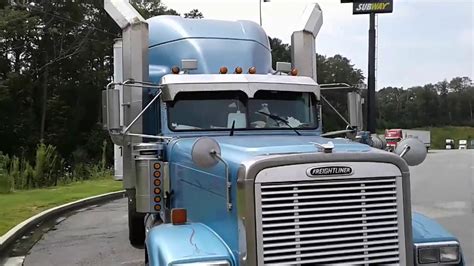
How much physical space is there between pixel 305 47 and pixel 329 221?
466 cm

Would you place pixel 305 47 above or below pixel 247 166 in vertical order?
above

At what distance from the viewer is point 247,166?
15.0ft

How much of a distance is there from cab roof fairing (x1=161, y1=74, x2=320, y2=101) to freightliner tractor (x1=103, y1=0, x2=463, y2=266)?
12 mm

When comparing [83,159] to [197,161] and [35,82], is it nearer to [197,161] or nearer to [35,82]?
[35,82]

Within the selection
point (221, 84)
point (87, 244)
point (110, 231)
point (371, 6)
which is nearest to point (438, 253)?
point (221, 84)

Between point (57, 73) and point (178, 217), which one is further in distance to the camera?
point (57, 73)

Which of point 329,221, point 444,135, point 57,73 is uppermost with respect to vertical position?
point 57,73

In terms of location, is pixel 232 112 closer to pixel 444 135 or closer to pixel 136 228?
pixel 136 228

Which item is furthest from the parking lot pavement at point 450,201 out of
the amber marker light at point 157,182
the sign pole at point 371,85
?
the amber marker light at point 157,182

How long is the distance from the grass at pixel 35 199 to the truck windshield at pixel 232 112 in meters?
5.54

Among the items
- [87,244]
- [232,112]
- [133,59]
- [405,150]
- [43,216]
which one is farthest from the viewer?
[43,216]

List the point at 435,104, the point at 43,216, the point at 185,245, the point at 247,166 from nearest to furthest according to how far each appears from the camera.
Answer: the point at 247,166, the point at 185,245, the point at 43,216, the point at 435,104

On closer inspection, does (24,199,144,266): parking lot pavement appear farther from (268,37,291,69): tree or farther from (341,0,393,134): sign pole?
(341,0,393,134): sign pole

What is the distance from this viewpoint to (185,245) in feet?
16.2
